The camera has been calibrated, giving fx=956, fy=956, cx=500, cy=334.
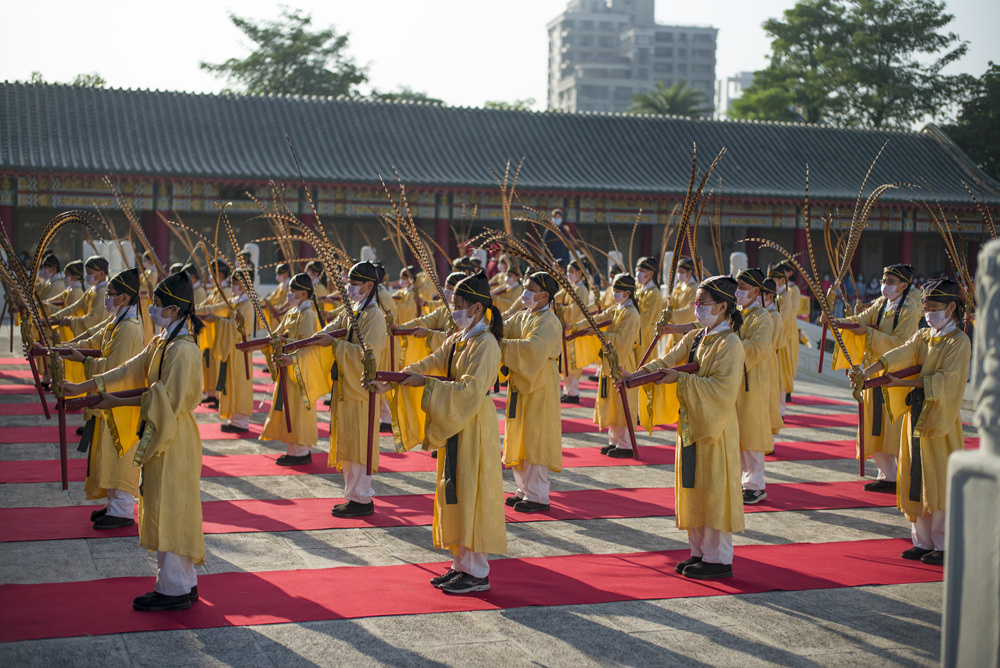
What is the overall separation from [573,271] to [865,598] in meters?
7.99

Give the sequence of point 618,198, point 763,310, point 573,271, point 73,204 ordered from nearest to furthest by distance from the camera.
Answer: point 763,310 < point 573,271 < point 73,204 < point 618,198

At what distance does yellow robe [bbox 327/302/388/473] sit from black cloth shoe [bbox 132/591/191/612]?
6.56ft

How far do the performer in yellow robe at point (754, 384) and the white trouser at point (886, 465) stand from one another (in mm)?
870

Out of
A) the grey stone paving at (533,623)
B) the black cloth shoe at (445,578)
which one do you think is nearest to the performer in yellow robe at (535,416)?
the grey stone paving at (533,623)

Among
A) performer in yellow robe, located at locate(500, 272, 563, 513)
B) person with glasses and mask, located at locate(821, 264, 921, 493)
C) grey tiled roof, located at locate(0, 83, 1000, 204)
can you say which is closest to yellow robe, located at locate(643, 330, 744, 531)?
performer in yellow robe, located at locate(500, 272, 563, 513)

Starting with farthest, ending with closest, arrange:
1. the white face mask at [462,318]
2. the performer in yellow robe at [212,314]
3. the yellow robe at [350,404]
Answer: the performer in yellow robe at [212,314] → the yellow robe at [350,404] → the white face mask at [462,318]

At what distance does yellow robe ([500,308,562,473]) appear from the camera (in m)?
6.42

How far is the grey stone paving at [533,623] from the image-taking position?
4047 mm

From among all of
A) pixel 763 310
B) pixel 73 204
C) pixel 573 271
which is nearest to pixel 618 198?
pixel 573 271

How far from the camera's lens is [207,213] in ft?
69.2

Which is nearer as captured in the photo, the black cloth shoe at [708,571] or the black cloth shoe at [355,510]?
the black cloth shoe at [708,571]

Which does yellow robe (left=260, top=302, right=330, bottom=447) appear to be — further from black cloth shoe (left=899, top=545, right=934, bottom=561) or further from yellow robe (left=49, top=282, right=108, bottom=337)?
black cloth shoe (left=899, top=545, right=934, bottom=561)

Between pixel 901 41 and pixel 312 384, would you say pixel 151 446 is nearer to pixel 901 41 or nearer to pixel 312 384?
pixel 312 384

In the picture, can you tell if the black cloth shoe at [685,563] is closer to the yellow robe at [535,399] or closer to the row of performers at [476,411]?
the row of performers at [476,411]
